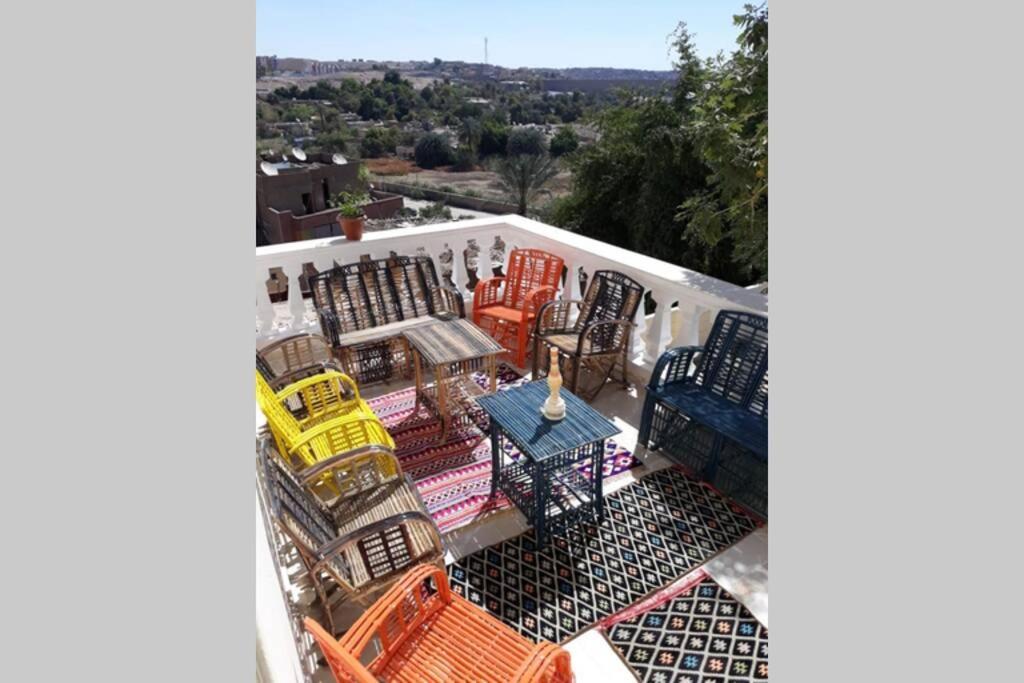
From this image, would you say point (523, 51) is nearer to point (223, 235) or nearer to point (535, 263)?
point (535, 263)

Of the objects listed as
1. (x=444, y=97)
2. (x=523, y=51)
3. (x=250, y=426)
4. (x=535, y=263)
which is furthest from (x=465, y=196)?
(x=250, y=426)

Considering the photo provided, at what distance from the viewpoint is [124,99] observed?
24.1 inches

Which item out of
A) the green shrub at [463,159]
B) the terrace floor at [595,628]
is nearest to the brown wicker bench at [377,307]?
the terrace floor at [595,628]

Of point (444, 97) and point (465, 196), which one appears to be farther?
point (444, 97)

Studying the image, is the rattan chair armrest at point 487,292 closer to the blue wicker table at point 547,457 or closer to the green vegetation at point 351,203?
the green vegetation at point 351,203

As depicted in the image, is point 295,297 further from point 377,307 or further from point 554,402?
point 554,402

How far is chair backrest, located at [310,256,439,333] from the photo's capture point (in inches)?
189

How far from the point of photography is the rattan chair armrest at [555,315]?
470 cm

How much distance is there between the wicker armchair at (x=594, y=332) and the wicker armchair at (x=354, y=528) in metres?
1.79

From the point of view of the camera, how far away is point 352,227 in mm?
5238

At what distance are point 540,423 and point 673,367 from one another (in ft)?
3.60

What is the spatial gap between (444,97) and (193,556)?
62575mm

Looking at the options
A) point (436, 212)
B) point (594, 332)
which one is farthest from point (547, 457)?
A: point (436, 212)

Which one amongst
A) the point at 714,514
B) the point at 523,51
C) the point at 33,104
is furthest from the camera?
the point at 523,51
